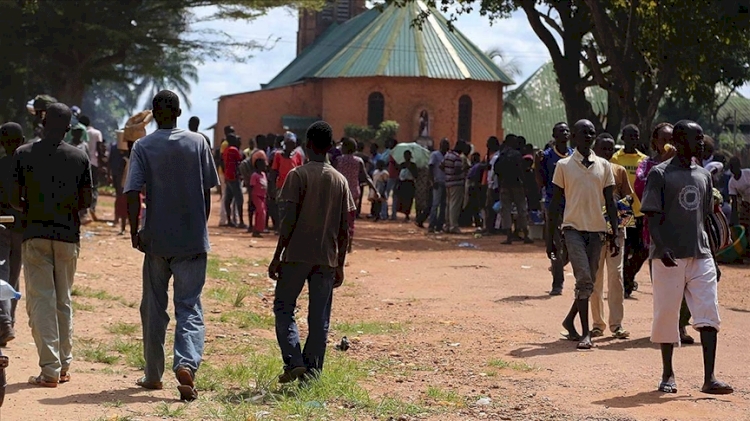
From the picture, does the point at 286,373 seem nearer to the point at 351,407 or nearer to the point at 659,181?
the point at 351,407

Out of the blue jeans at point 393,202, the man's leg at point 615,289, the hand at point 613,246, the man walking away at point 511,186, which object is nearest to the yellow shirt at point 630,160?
the man's leg at point 615,289

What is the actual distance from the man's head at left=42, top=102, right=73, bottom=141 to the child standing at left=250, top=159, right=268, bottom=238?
532 inches

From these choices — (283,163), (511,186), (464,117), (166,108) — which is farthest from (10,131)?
(464,117)

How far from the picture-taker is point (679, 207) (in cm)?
820

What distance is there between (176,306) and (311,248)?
0.92 m

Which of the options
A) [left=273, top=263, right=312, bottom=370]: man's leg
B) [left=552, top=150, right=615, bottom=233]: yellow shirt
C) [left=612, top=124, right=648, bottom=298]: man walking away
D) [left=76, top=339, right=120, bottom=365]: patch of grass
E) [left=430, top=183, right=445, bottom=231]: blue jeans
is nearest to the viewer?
[left=273, top=263, right=312, bottom=370]: man's leg

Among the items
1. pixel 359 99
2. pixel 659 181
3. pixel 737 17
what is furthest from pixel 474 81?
pixel 659 181

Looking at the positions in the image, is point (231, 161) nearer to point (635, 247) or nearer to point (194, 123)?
point (194, 123)

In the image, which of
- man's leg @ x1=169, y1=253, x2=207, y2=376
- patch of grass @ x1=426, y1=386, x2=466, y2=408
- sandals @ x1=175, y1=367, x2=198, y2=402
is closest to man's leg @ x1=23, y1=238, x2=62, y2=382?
man's leg @ x1=169, y1=253, x2=207, y2=376

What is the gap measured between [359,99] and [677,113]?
13712 millimetres

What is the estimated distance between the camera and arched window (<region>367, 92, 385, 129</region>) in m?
55.8

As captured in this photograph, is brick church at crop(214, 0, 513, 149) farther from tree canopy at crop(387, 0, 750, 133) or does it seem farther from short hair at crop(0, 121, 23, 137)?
short hair at crop(0, 121, 23, 137)

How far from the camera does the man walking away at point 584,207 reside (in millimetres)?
10203

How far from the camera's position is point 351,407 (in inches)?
305
